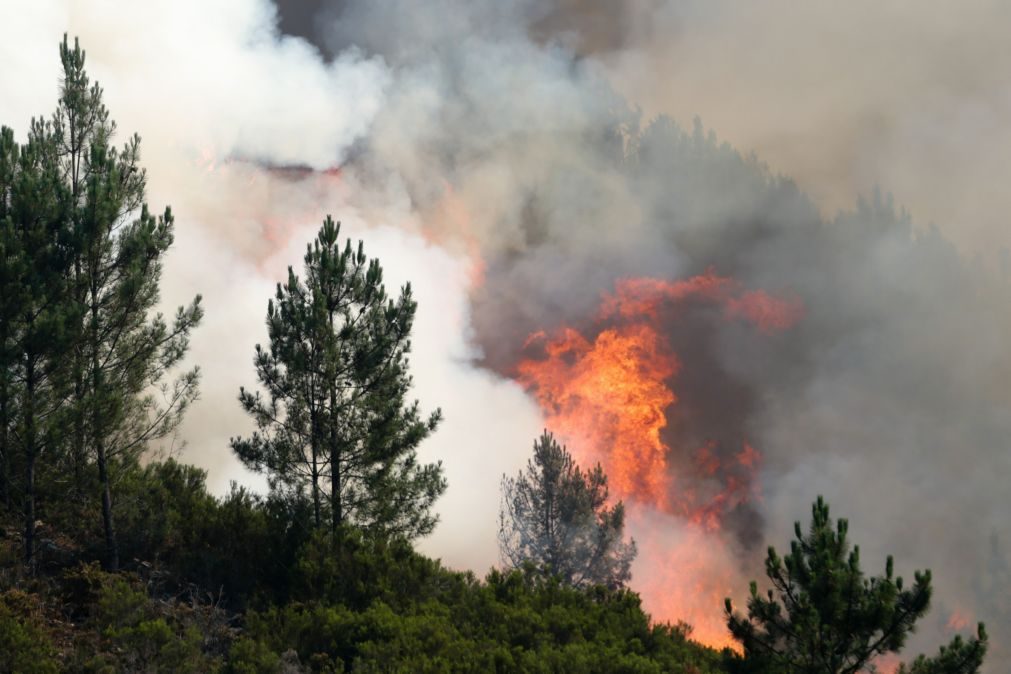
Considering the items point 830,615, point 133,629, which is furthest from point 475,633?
point 830,615

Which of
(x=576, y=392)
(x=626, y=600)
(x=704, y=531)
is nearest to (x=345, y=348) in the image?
(x=626, y=600)

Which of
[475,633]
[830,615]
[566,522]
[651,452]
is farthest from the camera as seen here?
[651,452]

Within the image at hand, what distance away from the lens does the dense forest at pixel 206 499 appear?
19.0 metres

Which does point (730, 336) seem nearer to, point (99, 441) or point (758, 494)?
point (758, 494)

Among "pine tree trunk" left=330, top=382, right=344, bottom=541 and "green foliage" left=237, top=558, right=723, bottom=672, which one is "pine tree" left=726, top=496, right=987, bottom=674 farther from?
"pine tree trunk" left=330, top=382, right=344, bottom=541

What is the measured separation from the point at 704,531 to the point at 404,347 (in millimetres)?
→ 74887

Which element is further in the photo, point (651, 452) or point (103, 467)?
point (651, 452)

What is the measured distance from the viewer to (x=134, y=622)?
18.4 m

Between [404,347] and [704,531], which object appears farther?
[704,531]

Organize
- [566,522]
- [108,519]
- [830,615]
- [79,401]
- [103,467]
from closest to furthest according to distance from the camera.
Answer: [830,615]
[79,401]
[103,467]
[108,519]
[566,522]

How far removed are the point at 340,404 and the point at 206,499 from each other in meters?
5.80

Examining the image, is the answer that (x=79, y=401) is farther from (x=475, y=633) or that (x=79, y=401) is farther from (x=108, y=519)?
(x=475, y=633)

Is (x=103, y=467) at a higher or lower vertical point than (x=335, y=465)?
lower

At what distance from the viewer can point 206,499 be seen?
85.6 ft
